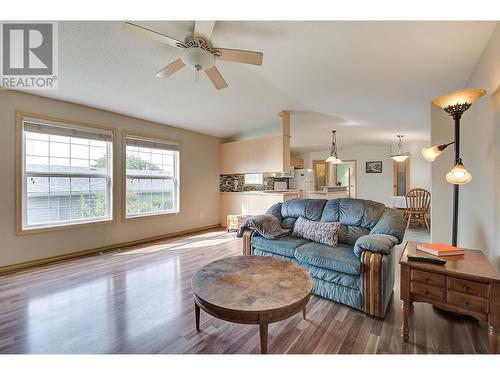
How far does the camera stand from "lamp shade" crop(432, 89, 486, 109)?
5.27 feet

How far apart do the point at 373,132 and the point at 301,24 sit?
15.6 feet

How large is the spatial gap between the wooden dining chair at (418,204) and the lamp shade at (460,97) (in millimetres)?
4155

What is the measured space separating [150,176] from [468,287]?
183 inches

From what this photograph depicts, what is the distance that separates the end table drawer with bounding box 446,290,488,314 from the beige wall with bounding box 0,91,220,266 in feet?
14.5

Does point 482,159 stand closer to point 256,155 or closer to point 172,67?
point 172,67

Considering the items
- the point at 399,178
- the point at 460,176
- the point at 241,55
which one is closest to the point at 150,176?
the point at 241,55

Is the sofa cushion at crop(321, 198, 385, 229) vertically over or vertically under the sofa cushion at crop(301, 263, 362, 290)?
over

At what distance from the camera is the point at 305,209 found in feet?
9.77

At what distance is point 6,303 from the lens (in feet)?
6.94

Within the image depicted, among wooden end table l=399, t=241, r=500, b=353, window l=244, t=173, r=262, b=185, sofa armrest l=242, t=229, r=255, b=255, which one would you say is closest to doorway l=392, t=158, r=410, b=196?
window l=244, t=173, r=262, b=185

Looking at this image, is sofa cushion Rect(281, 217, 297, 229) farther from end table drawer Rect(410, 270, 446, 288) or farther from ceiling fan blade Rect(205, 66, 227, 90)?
ceiling fan blade Rect(205, 66, 227, 90)

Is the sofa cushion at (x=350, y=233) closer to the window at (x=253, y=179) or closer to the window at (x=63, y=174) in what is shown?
the window at (x=253, y=179)
